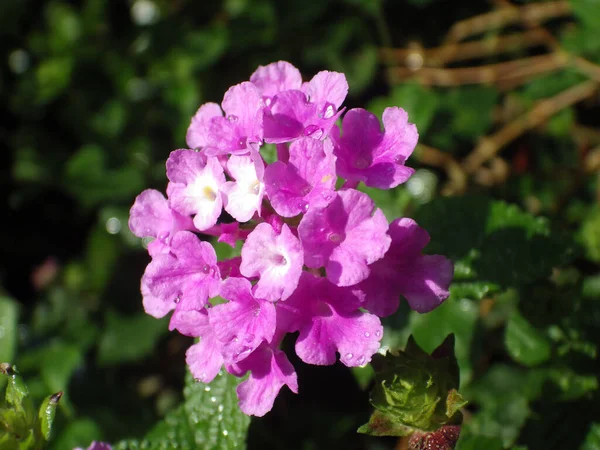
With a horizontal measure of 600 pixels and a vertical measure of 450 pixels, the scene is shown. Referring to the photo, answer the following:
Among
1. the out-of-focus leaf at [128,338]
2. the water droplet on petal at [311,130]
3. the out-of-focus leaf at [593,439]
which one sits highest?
the water droplet on petal at [311,130]

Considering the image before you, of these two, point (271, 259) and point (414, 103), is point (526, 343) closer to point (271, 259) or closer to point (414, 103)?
point (271, 259)

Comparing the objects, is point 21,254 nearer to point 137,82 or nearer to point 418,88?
point 137,82

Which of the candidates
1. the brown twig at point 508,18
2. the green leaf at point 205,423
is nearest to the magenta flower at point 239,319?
the green leaf at point 205,423

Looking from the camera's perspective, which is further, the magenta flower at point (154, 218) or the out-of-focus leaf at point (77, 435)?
the out-of-focus leaf at point (77, 435)

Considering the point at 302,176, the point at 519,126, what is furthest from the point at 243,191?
the point at 519,126

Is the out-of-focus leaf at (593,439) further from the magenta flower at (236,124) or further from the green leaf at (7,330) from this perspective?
the green leaf at (7,330)

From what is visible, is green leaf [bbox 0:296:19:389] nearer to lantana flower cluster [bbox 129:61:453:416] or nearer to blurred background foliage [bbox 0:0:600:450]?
blurred background foliage [bbox 0:0:600:450]
